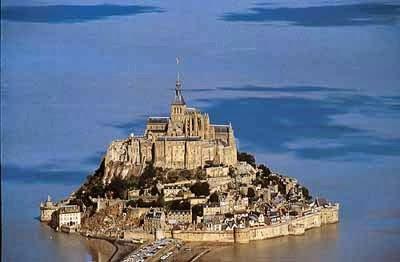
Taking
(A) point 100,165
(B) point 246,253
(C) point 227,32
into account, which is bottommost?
(B) point 246,253

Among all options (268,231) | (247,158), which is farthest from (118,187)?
(268,231)

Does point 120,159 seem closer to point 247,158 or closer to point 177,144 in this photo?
point 177,144

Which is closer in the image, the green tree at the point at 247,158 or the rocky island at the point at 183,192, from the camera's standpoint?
the rocky island at the point at 183,192

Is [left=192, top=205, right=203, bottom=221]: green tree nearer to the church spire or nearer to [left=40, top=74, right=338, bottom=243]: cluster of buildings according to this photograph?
[left=40, top=74, right=338, bottom=243]: cluster of buildings

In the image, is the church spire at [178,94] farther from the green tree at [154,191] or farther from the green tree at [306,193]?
the green tree at [306,193]

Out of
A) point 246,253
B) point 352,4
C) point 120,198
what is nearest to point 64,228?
point 120,198

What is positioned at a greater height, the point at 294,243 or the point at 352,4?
the point at 352,4

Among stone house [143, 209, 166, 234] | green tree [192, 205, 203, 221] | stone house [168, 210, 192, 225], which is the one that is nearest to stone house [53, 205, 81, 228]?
stone house [143, 209, 166, 234]

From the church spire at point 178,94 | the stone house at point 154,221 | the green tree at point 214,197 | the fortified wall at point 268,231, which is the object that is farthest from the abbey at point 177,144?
the fortified wall at point 268,231

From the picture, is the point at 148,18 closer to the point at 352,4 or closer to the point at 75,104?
the point at 75,104
